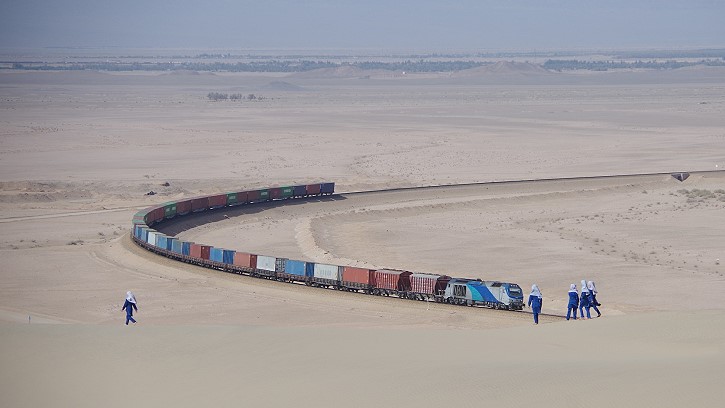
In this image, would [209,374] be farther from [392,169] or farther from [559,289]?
[392,169]

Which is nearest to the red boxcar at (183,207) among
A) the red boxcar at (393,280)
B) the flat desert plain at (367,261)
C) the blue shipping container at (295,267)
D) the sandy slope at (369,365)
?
the flat desert plain at (367,261)

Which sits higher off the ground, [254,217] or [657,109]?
[657,109]

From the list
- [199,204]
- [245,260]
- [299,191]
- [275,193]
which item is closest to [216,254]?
[245,260]

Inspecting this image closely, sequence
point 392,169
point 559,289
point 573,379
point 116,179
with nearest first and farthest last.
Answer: point 573,379
point 559,289
point 116,179
point 392,169

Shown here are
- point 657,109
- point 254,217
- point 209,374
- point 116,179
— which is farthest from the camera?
point 657,109

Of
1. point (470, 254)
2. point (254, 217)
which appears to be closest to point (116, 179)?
point (254, 217)

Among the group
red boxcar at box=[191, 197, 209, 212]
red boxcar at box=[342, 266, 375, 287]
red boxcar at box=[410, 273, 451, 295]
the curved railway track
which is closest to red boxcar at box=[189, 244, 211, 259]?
the curved railway track

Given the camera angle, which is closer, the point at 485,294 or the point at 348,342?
the point at 348,342
